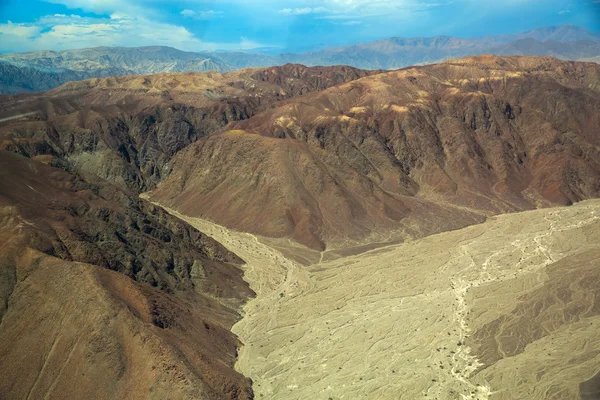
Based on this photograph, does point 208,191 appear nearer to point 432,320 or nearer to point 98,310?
point 432,320

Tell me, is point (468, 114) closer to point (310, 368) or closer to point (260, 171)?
point (260, 171)

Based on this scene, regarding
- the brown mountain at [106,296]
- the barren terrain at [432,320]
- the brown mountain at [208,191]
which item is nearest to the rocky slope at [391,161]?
the brown mountain at [208,191]

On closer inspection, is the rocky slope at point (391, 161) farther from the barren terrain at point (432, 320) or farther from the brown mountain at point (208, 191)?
the barren terrain at point (432, 320)

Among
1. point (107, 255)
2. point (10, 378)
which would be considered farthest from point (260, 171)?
point (10, 378)

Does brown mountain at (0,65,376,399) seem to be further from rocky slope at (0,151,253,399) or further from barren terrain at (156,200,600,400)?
barren terrain at (156,200,600,400)

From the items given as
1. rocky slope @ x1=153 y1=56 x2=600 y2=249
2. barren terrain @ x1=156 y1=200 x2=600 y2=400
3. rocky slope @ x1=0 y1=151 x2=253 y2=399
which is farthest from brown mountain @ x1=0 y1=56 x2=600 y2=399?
barren terrain @ x1=156 y1=200 x2=600 y2=400

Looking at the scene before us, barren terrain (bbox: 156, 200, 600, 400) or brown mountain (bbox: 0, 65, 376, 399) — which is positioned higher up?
brown mountain (bbox: 0, 65, 376, 399)
